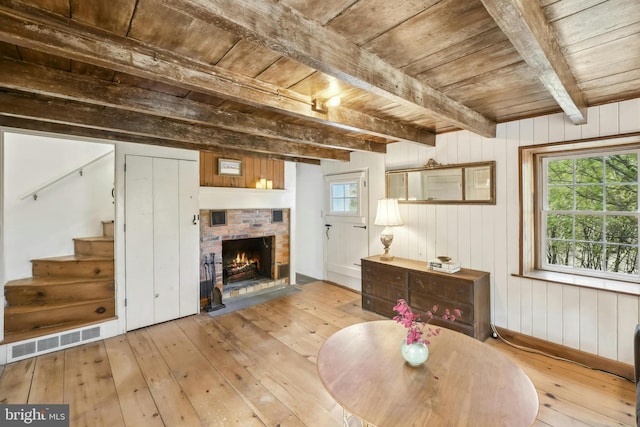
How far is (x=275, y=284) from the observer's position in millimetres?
4867

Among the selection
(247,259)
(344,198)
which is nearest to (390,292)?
(344,198)

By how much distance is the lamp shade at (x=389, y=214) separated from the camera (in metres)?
3.60

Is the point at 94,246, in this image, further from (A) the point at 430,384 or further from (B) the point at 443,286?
(B) the point at 443,286

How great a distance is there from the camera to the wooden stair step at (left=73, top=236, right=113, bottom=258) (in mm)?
3467

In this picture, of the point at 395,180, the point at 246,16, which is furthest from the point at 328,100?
the point at 395,180

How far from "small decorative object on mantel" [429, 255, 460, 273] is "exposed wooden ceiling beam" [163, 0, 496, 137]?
5.80 ft

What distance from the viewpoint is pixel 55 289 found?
10.1ft

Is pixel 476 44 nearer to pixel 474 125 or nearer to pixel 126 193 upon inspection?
pixel 474 125

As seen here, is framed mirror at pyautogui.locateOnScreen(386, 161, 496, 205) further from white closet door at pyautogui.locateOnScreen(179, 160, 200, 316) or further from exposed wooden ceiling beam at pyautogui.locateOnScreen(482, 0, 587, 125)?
white closet door at pyautogui.locateOnScreen(179, 160, 200, 316)

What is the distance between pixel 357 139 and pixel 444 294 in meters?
2.06

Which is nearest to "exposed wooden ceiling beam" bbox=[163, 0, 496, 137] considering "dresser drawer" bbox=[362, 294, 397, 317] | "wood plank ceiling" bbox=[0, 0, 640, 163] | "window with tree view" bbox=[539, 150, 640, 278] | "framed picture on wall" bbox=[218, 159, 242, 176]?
"wood plank ceiling" bbox=[0, 0, 640, 163]

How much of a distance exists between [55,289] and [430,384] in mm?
3782

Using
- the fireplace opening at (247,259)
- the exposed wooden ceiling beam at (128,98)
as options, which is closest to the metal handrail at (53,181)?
the fireplace opening at (247,259)

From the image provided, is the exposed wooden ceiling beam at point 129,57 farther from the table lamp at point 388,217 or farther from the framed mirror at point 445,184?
the framed mirror at point 445,184
